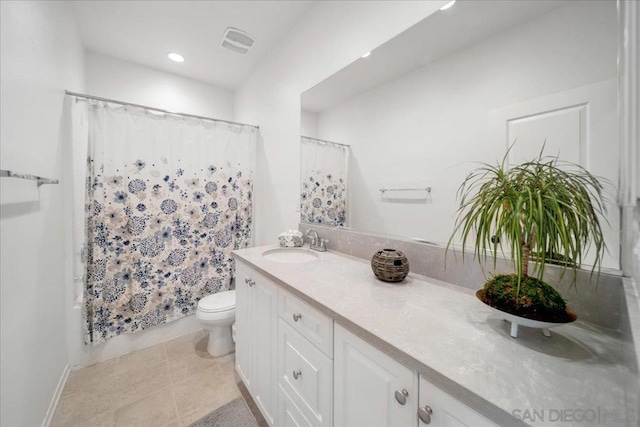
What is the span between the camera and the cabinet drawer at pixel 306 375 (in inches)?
33.2

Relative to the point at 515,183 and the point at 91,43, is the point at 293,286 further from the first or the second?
the point at 91,43

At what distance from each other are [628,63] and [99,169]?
8.54ft

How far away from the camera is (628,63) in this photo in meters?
0.39

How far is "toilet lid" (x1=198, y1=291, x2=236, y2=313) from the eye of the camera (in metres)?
1.87

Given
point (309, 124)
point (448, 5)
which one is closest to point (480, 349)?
point (448, 5)

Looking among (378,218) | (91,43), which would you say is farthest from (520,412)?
(91,43)

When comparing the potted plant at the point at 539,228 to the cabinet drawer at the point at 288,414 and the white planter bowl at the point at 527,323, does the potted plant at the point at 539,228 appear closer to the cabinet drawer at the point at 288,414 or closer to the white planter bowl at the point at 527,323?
the white planter bowl at the point at 527,323

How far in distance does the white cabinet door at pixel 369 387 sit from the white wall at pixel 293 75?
1.31 metres

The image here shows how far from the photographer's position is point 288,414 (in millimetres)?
1060

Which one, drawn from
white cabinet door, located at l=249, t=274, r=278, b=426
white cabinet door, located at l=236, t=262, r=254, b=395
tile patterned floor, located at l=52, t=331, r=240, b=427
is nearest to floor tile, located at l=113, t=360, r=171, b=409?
tile patterned floor, located at l=52, t=331, r=240, b=427

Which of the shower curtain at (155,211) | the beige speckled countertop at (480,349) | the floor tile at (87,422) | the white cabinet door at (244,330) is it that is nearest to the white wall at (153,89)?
the shower curtain at (155,211)

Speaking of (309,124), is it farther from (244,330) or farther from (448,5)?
(244,330)

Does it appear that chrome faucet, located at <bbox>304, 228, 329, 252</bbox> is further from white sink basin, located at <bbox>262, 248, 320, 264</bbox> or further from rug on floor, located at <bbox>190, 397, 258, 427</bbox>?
rug on floor, located at <bbox>190, 397, 258, 427</bbox>

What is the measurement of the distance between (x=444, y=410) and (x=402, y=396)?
10cm
